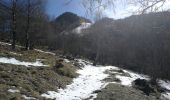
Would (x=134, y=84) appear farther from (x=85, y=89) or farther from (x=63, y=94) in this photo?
(x=63, y=94)

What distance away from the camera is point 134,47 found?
13962 cm

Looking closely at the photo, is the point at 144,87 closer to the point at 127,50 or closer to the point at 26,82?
the point at 26,82

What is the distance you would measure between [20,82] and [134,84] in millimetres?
18252

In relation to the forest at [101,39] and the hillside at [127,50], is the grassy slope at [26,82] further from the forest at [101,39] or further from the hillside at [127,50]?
the hillside at [127,50]

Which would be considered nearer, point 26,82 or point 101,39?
point 26,82

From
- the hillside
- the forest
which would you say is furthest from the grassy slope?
the hillside

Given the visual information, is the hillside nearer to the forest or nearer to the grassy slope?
the forest

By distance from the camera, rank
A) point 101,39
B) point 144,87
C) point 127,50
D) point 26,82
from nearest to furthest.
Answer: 1. point 26,82
2. point 144,87
3. point 101,39
4. point 127,50

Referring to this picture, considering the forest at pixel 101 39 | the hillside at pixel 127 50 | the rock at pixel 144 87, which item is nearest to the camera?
the forest at pixel 101 39

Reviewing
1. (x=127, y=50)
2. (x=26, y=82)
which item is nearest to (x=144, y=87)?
(x=26, y=82)

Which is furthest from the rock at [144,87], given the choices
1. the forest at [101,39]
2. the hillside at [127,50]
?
the hillside at [127,50]

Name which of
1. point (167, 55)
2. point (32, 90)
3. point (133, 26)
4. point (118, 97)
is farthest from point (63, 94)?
point (167, 55)

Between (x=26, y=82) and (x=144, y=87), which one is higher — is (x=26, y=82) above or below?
above

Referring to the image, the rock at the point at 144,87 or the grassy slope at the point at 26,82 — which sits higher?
the grassy slope at the point at 26,82
